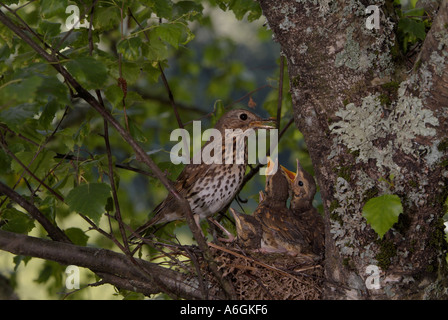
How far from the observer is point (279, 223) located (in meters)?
3.31

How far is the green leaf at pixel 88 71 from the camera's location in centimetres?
211

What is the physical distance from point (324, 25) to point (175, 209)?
5.27 ft

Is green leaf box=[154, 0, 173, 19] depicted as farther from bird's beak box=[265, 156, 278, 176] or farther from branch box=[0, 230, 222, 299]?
bird's beak box=[265, 156, 278, 176]

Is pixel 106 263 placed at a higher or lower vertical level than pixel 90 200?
lower

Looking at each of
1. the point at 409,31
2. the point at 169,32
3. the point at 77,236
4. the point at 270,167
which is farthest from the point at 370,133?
the point at 77,236

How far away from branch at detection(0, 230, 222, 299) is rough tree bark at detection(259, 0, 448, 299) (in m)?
0.67

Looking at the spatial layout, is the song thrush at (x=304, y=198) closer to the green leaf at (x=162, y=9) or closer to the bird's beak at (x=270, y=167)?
the bird's beak at (x=270, y=167)

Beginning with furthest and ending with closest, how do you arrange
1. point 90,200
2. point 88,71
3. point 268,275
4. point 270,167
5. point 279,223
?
point 270,167 < point 279,223 < point 268,275 < point 90,200 < point 88,71

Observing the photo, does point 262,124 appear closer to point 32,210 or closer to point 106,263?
point 106,263

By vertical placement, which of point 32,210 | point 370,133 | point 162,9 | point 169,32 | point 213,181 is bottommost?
point 32,210

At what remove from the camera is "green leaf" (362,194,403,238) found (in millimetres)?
1996

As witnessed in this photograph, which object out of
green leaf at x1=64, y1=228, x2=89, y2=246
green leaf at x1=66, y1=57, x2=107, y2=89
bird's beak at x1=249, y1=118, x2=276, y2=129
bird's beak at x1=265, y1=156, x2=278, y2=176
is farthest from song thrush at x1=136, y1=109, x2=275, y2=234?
green leaf at x1=66, y1=57, x2=107, y2=89

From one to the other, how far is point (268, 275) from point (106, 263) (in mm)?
829
